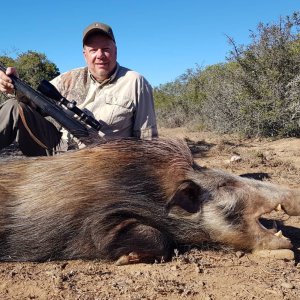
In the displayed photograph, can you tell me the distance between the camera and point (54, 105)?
4.31 metres

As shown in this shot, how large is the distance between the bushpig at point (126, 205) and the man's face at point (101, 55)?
175 cm

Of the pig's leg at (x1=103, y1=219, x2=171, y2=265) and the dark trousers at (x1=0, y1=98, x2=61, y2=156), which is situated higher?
the dark trousers at (x1=0, y1=98, x2=61, y2=156)

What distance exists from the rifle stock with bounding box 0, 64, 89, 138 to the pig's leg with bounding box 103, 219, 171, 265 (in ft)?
4.36

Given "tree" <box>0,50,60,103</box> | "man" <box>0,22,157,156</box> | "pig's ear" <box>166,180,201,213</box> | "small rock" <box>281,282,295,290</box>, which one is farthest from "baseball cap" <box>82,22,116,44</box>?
"tree" <box>0,50,60,103</box>

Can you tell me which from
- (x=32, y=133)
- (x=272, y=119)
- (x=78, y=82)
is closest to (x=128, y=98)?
(x=78, y=82)

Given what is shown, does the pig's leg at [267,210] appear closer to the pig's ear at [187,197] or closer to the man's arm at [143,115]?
the pig's ear at [187,197]

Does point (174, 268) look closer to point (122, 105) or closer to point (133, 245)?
point (133, 245)

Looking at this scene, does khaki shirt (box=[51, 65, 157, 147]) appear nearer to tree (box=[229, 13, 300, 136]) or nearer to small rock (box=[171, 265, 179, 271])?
small rock (box=[171, 265, 179, 271])

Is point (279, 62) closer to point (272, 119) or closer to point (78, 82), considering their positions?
point (272, 119)

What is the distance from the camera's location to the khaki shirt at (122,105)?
4746 millimetres

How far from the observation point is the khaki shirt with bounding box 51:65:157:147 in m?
4.75

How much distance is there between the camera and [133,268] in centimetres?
288

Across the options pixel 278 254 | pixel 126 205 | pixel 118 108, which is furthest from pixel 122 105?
pixel 278 254

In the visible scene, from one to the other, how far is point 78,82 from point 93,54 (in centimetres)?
40
